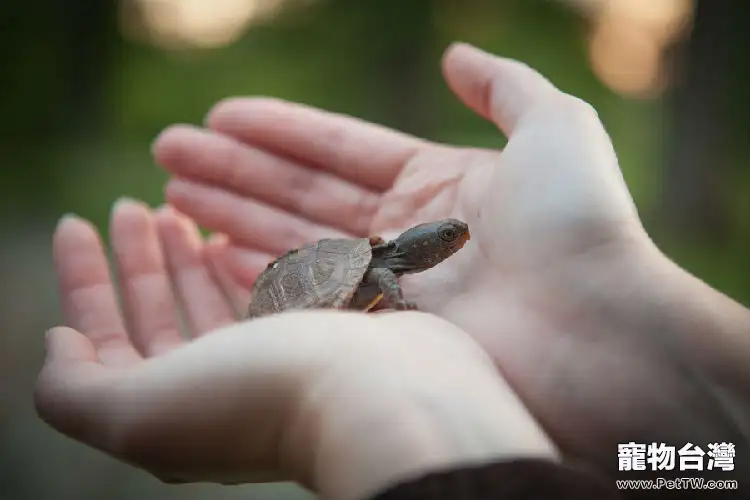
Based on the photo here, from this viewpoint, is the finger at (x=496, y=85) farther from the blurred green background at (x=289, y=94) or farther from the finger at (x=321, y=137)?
the finger at (x=321, y=137)

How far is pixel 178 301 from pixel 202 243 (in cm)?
17

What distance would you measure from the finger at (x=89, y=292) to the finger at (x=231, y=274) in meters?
0.21

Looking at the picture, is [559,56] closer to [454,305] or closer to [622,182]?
[622,182]

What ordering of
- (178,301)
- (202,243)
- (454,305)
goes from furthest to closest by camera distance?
(202,243) < (178,301) < (454,305)

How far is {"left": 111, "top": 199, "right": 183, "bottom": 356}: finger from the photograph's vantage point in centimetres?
97

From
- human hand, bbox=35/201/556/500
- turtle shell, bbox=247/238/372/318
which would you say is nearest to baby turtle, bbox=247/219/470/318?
turtle shell, bbox=247/238/372/318

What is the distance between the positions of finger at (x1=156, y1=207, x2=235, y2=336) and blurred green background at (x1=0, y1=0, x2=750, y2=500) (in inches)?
5.0

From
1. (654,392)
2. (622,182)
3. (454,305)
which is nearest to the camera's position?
(654,392)

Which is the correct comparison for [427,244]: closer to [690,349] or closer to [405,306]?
[405,306]

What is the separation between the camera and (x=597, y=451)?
0.67 meters

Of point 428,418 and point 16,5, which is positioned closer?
point 428,418

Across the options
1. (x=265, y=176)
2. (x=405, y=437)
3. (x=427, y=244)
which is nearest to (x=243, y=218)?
(x=265, y=176)

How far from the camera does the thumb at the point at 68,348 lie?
0.76 meters

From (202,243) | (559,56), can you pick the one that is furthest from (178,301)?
(559,56)
